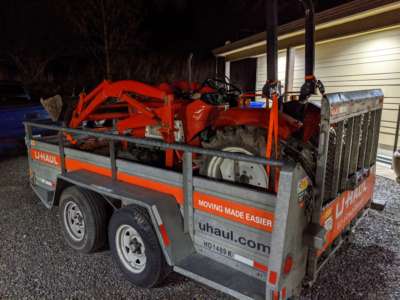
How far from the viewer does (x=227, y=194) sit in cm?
234

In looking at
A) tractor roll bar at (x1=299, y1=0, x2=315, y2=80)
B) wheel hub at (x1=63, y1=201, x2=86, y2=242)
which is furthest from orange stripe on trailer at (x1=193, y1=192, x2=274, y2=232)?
tractor roll bar at (x1=299, y1=0, x2=315, y2=80)

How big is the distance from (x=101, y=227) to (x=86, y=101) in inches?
74.1

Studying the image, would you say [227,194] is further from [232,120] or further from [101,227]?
[101,227]

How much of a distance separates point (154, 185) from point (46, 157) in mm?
2154

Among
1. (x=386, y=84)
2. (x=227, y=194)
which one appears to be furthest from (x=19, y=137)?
(x=386, y=84)

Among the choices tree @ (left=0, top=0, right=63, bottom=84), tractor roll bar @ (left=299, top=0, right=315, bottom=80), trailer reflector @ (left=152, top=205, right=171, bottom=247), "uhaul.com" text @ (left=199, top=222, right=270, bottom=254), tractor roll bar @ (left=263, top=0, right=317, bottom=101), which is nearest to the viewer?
"uhaul.com" text @ (left=199, top=222, right=270, bottom=254)

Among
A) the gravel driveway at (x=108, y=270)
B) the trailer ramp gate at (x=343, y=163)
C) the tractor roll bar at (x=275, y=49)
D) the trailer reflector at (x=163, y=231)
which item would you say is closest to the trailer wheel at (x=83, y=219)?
the gravel driveway at (x=108, y=270)

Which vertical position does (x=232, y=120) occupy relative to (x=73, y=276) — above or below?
above

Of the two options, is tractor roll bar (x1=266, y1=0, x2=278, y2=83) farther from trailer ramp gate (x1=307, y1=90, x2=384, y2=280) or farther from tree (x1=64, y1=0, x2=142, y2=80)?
tree (x1=64, y1=0, x2=142, y2=80)

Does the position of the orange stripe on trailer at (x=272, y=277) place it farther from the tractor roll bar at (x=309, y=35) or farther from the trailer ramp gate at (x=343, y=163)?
the tractor roll bar at (x=309, y=35)

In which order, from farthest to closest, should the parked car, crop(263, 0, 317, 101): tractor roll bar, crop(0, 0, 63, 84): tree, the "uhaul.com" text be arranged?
crop(0, 0, 63, 84): tree → the parked car → crop(263, 0, 317, 101): tractor roll bar → the "uhaul.com" text

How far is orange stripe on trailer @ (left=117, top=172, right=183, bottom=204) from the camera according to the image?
8.87 feet

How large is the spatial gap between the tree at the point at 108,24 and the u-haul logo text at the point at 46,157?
468 inches

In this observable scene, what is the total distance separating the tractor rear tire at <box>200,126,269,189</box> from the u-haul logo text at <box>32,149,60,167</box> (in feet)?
7.00
